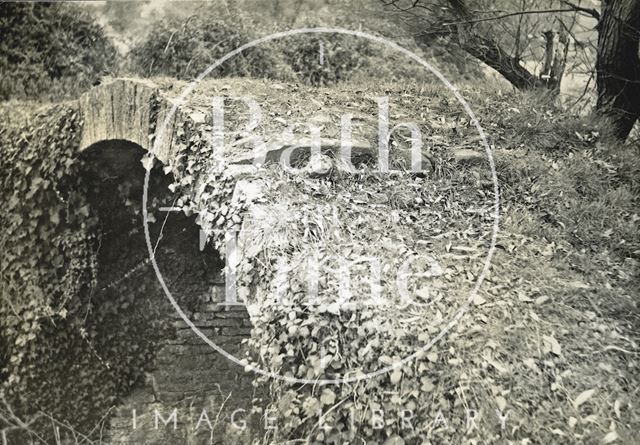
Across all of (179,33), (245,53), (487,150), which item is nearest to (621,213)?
(487,150)

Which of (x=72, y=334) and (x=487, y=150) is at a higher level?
(x=487, y=150)

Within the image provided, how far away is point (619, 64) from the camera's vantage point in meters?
6.17

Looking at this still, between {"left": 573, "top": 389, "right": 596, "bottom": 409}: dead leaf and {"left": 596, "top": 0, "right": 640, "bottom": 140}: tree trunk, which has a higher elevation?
{"left": 596, "top": 0, "right": 640, "bottom": 140}: tree trunk

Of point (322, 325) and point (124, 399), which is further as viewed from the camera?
point (124, 399)

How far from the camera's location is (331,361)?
330 cm

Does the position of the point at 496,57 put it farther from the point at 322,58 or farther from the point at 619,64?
the point at 322,58

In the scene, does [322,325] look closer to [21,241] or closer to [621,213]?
[621,213]

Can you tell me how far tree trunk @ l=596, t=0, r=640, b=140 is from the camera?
5.92m

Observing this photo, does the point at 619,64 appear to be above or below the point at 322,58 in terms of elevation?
below

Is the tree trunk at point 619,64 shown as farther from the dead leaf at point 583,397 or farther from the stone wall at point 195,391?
the stone wall at point 195,391

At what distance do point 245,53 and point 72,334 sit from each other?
5.11 meters

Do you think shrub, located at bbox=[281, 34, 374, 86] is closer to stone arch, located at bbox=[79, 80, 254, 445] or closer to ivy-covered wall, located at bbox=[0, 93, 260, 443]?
stone arch, located at bbox=[79, 80, 254, 445]

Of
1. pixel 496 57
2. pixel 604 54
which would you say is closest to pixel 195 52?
pixel 496 57

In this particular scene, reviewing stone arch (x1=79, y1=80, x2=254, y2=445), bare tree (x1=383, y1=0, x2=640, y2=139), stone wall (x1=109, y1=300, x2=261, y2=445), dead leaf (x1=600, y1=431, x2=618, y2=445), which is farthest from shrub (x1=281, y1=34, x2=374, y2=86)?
dead leaf (x1=600, y1=431, x2=618, y2=445)
